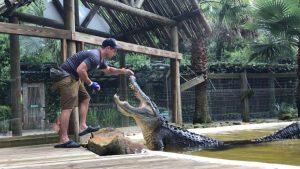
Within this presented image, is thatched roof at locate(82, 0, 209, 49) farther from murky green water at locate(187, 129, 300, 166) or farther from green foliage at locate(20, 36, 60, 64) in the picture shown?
green foliage at locate(20, 36, 60, 64)

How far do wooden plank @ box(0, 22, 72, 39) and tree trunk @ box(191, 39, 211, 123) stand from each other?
281 inches

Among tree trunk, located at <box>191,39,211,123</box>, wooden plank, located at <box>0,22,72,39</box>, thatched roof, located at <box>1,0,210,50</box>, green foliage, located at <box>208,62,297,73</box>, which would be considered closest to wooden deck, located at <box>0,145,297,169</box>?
wooden plank, located at <box>0,22,72,39</box>

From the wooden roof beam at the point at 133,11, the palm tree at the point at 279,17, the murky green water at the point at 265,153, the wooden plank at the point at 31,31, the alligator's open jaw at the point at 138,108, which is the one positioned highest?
the palm tree at the point at 279,17

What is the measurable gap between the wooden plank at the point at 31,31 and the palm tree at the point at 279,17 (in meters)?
8.21

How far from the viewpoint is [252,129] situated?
Answer: 10641mm

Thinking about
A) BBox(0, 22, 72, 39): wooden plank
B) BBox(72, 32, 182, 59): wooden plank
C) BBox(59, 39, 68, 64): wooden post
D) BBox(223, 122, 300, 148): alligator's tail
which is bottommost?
BBox(223, 122, 300, 148): alligator's tail

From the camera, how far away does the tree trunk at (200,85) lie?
43.8ft

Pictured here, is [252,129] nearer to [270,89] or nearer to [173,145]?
[173,145]

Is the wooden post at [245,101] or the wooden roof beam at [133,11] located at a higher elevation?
the wooden roof beam at [133,11]

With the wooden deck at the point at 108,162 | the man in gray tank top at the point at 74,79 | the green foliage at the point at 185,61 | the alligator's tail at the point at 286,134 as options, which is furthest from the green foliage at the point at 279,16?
the wooden deck at the point at 108,162

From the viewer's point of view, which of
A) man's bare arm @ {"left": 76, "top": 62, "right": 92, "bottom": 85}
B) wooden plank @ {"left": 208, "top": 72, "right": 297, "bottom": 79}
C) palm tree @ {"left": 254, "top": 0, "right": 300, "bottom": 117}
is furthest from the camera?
wooden plank @ {"left": 208, "top": 72, "right": 297, "bottom": 79}

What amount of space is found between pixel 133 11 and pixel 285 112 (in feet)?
25.2

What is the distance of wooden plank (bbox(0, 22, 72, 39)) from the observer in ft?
20.3

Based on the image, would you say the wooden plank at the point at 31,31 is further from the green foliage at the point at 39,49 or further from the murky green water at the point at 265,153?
the green foliage at the point at 39,49
